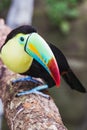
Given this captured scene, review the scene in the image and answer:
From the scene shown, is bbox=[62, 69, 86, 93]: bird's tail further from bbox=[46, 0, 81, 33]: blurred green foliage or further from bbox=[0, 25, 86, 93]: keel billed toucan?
bbox=[46, 0, 81, 33]: blurred green foliage

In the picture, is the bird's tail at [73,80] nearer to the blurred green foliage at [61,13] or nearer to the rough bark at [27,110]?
the rough bark at [27,110]

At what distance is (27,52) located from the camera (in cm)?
172

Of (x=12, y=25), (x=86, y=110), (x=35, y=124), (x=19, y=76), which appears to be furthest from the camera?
(x=86, y=110)

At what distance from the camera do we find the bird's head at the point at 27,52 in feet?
5.48

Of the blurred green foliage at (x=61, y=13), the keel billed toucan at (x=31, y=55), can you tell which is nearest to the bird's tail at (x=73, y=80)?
the keel billed toucan at (x=31, y=55)

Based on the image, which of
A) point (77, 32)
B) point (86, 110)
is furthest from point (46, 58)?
point (77, 32)

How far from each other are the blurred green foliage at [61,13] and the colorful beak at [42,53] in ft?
10.9

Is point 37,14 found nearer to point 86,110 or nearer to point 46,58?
point 86,110

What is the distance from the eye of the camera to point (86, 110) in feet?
14.9

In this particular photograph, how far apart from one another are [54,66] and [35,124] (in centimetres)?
25

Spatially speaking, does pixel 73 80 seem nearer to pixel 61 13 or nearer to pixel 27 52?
pixel 27 52

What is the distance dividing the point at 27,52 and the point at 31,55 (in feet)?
0.06

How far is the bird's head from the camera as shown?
167cm

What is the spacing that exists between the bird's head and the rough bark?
105 mm
